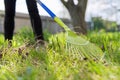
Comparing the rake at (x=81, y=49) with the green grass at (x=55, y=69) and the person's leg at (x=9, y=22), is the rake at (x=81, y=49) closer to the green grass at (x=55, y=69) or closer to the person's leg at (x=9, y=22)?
the green grass at (x=55, y=69)

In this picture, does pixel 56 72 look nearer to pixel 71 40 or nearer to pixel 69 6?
pixel 71 40

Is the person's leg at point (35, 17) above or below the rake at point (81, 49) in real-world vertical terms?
above

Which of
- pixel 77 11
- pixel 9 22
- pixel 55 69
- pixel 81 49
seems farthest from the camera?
pixel 77 11

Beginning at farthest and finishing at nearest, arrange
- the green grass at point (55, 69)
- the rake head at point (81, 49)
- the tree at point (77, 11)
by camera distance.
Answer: the tree at point (77, 11)
the rake head at point (81, 49)
the green grass at point (55, 69)

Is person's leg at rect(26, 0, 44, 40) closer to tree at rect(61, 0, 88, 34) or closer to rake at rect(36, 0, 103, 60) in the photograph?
rake at rect(36, 0, 103, 60)

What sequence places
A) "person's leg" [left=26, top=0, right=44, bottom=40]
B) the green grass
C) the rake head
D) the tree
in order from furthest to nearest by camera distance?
the tree → "person's leg" [left=26, top=0, right=44, bottom=40] → the rake head → the green grass

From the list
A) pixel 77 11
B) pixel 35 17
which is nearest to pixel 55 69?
pixel 35 17

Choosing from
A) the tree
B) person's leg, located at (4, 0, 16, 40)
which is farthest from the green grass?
the tree

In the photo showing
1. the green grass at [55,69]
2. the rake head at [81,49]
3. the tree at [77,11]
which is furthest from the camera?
the tree at [77,11]

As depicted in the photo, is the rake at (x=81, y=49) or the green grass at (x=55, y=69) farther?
the rake at (x=81, y=49)

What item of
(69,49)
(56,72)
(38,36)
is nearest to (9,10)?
(38,36)

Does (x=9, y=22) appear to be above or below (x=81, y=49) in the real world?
above

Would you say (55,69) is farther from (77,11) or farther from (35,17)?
(77,11)

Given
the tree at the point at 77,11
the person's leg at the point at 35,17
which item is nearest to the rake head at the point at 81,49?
the person's leg at the point at 35,17
